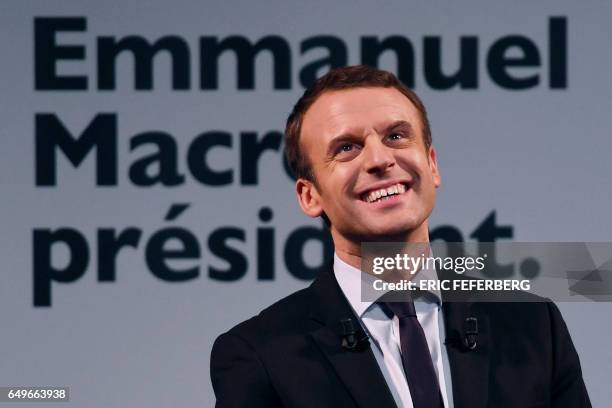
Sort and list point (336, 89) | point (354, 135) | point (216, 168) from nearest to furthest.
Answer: point (354, 135), point (336, 89), point (216, 168)

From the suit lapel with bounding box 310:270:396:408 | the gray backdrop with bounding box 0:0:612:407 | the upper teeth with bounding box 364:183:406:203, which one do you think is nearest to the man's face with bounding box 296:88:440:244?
the upper teeth with bounding box 364:183:406:203

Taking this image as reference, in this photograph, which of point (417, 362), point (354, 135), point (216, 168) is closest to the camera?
point (417, 362)

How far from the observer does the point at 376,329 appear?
2080 mm

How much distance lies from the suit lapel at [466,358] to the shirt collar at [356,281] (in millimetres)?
53

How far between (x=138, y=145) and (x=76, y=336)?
26.6 inches

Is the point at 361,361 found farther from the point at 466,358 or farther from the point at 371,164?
the point at 371,164

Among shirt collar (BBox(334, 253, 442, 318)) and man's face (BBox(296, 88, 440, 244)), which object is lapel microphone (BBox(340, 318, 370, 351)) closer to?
shirt collar (BBox(334, 253, 442, 318))

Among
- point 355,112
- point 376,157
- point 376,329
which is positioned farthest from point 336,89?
point 376,329

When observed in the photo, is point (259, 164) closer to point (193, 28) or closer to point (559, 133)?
point (193, 28)

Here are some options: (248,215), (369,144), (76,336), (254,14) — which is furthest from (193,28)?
(369,144)

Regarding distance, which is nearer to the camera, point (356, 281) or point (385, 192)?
point (385, 192)

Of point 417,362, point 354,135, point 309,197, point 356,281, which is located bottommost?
point 417,362

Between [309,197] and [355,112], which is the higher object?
[355,112]

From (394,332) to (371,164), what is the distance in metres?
0.32
